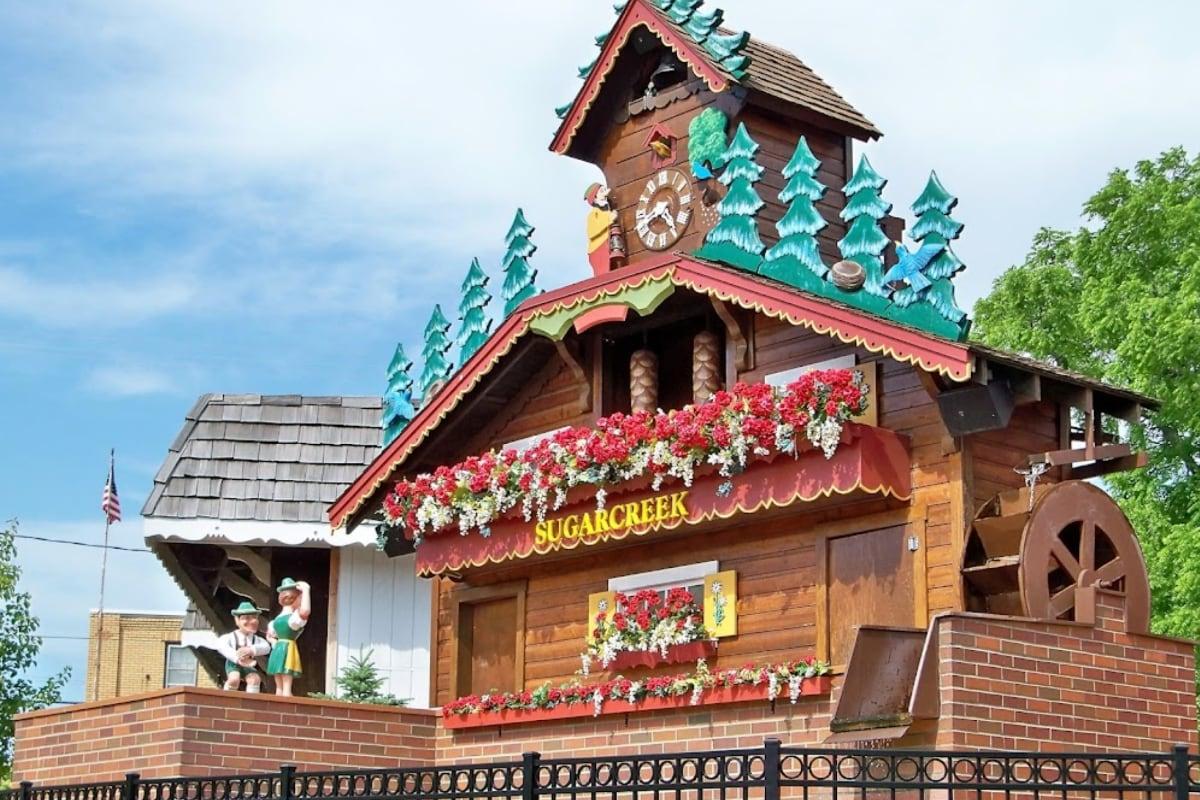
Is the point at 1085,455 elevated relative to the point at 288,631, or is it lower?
elevated

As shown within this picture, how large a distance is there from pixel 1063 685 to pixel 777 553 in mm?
3226

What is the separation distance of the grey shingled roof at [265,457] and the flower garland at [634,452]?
12.1ft

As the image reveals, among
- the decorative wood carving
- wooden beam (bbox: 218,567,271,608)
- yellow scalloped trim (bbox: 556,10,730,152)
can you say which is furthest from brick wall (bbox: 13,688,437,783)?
yellow scalloped trim (bbox: 556,10,730,152)

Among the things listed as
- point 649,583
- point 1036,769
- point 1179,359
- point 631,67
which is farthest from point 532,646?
point 1179,359

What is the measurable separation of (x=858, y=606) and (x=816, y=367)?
2.24m

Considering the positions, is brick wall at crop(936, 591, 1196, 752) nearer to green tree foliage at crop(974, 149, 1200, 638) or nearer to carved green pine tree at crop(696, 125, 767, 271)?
carved green pine tree at crop(696, 125, 767, 271)

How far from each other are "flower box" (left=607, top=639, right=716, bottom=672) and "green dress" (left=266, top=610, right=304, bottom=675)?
3407 mm

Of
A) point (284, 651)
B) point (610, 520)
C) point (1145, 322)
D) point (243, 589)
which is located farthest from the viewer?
point (1145, 322)

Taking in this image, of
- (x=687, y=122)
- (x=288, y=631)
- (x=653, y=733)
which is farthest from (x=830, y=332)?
(x=288, y=631)

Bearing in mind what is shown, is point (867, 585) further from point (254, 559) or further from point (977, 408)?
point (254, 559)

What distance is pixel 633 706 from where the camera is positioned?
59.0 ft

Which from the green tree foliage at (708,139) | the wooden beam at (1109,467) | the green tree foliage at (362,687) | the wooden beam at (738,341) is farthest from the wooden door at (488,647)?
the wooden beam at (1109,467)

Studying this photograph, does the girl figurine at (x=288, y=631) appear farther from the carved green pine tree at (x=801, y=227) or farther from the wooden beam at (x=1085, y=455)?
the wooden beam at (x=1085, y=455)

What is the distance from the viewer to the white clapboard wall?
2398 centimetres
